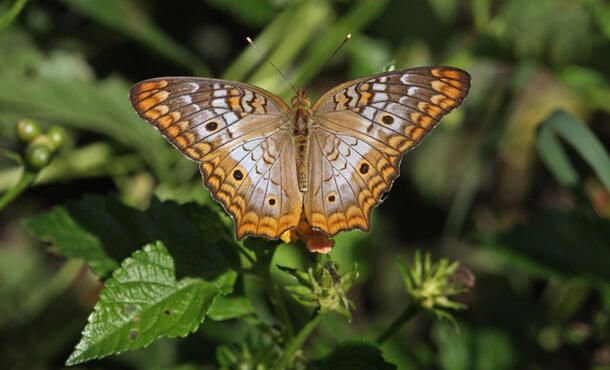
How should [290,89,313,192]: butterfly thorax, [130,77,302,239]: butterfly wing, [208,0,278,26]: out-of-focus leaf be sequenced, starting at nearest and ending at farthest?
[130,77,302,239]: butterfly wing, [290,89,313,192]: butterfly thorax, [208,0,278,26]: out-of-focus leaf

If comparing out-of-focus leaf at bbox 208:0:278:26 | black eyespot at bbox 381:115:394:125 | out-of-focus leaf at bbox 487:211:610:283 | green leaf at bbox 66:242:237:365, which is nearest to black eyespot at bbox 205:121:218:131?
green leaf at bbox 66:242:237:365

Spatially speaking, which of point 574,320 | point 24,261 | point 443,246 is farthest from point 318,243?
point 24,261

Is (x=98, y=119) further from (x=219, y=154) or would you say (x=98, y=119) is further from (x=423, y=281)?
(x=423, y=281)

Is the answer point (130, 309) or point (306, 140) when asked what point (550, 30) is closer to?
point (306, 140)

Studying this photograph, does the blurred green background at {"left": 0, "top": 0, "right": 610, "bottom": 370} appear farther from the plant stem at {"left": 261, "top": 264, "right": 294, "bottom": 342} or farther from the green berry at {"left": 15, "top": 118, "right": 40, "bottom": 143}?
the plant stem at {"left": 261, "top": 264, "right": 294, "bottom": 342}

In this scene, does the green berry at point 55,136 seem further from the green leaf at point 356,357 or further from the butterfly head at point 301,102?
the green leaf at point 356,357

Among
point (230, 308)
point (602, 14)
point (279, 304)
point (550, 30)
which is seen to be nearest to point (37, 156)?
point (230, 308)
